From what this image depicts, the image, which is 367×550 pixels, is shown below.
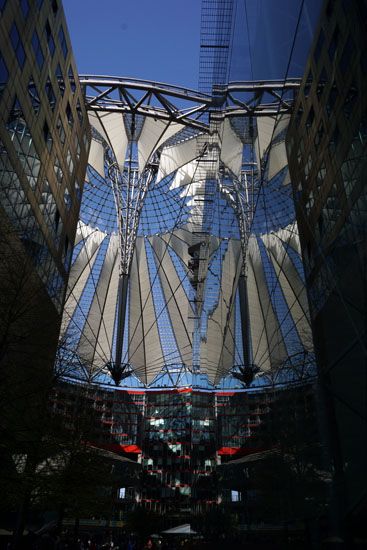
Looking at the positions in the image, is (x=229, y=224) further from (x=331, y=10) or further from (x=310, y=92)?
(x=331, y=10)

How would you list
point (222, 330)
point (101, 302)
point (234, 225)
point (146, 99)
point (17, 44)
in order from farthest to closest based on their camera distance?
point (101, 302) → point (146, 99) → point (17, 44) → point (234, 225) → point (222, 330)

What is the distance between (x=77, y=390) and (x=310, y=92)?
2671cm

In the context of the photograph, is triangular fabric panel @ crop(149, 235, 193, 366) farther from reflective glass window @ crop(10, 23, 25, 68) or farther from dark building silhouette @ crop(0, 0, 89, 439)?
reflective glass window @ crop(10, 23, 25, 68)

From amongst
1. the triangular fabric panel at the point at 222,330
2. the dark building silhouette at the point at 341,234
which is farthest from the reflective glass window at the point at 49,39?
the dark building silhouette at the point at 341,234

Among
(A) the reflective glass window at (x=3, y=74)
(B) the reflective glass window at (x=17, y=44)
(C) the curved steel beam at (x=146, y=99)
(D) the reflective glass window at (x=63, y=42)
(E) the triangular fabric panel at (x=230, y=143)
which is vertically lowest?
(E) the triangular fabric panel at (x=230, y=143)

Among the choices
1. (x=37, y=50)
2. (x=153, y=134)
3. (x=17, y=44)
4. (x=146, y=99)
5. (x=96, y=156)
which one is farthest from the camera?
(x=96, y=156)

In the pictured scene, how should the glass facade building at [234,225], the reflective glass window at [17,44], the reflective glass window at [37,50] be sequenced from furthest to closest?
the reflective glass window at [37,50], the reflective glass window at [17,44], the glass facade building at [234,225]

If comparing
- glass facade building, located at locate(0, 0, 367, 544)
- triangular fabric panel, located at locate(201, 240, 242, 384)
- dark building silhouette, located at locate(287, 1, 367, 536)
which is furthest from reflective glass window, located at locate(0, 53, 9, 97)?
dark building silhouette, located at locate(287, 1, 367, 536)

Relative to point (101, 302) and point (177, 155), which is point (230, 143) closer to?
point (177, 155)

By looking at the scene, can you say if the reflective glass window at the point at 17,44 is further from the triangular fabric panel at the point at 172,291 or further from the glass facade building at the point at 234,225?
the triangular fabric panel at the point at 172,291

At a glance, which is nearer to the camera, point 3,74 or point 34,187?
point 3,74

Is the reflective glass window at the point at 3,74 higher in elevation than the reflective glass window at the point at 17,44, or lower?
lower

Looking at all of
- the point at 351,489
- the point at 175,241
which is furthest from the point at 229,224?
the point at 175,241

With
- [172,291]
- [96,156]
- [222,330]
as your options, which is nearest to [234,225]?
[222,330]
